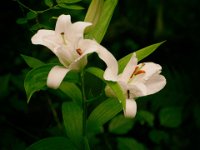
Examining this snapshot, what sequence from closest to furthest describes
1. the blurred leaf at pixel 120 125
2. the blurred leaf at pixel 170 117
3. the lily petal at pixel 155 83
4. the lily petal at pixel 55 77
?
1. the lily petal at pixel 55 77
2. the lily petal at pixel 155 83
3. the blurred leaf at pixel 120 125
4. the blurred leaf at pixel 170 117

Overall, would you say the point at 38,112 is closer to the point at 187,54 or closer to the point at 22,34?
the point at 22,34

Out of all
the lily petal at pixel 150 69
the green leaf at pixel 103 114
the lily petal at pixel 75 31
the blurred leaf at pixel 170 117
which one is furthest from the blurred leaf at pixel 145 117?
the lily petal at pixel 75 31

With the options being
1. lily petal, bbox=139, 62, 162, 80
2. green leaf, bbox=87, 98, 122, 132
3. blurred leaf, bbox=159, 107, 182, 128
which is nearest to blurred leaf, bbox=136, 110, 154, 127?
blurred leaf, bbox=159, 107, 182, 128

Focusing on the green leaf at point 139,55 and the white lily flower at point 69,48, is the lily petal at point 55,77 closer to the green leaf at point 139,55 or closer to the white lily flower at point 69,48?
the white lily flower at point 69,48

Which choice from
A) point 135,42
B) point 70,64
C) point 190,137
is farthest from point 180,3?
point 70,64

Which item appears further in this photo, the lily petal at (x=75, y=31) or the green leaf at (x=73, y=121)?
the green leaf at (x=73, y=121)

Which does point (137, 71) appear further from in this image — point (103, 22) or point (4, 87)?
point (4, 87)
